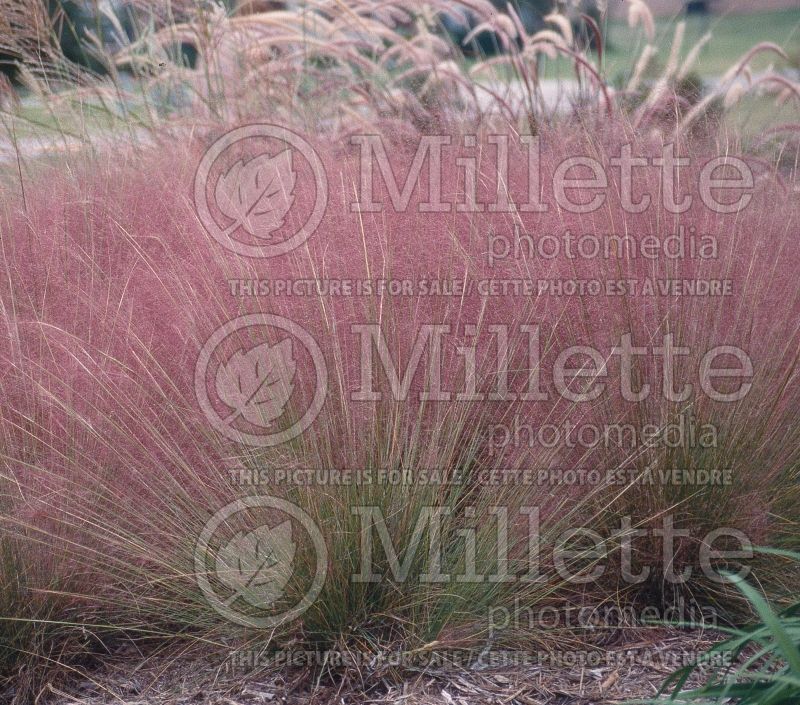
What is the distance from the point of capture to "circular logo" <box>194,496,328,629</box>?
2.21 meters

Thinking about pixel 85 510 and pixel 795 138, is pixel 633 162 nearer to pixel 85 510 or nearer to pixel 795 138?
pixel 795 138

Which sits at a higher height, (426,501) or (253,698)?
(426,501)

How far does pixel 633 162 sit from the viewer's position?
2836 millimetres

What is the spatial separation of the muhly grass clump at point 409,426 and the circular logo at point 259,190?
0.19 feet

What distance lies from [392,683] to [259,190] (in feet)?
5.57

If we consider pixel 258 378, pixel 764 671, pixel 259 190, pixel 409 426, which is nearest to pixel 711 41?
pixel 259 190

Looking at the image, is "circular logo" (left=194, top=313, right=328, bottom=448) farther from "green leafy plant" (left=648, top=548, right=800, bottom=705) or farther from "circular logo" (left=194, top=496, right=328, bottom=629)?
"green leafy plant" (left=648, top=548, right=800, bottom=705)

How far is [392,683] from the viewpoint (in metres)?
2.22

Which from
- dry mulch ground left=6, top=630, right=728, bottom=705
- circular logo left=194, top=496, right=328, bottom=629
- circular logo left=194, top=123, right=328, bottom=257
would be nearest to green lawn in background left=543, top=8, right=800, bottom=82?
circular logo left=194, top=123, right=328, bottom=257

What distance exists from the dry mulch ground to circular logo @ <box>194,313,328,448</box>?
58cm

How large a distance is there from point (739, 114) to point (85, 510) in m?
2.60

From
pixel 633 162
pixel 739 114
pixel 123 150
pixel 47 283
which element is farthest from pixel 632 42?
pixel 47 283
